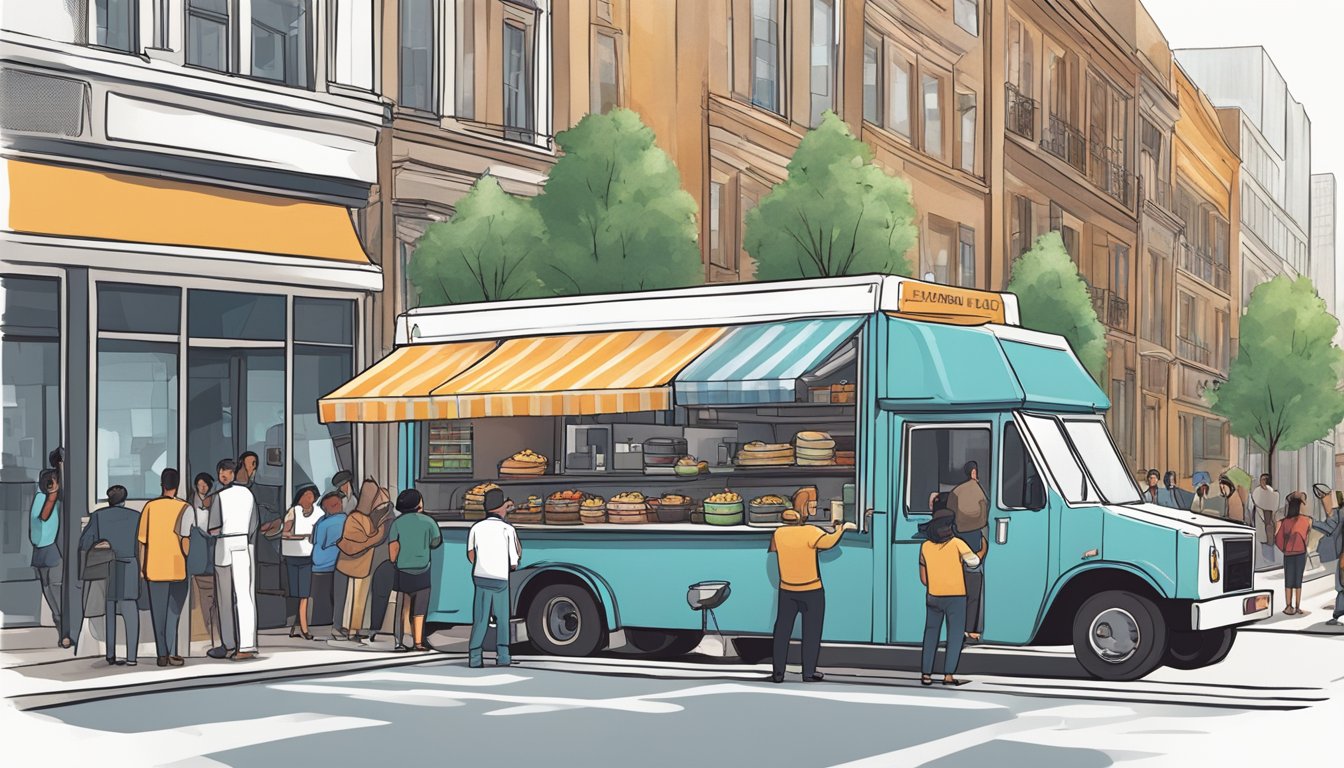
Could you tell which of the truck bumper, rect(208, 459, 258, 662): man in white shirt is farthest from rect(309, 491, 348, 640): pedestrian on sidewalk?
the truck bumper

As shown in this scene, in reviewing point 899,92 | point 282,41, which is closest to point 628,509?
point 282,41

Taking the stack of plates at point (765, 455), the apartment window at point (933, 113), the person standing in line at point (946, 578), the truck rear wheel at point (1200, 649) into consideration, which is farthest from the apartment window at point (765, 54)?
the person standing in line at point (946, 578)

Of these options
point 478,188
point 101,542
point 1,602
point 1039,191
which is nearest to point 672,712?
point 101,542

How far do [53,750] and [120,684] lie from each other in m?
3.50

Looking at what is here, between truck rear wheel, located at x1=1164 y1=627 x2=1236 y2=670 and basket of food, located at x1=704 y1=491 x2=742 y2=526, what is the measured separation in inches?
159

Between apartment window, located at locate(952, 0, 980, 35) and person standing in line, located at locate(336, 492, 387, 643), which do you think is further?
apartment window, located at locate(952, 0, 980, 35)

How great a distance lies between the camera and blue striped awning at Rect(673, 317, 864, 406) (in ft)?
52.0

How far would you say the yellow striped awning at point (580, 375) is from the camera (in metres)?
16.7

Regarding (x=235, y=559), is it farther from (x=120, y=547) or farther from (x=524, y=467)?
(x=524, y=467)

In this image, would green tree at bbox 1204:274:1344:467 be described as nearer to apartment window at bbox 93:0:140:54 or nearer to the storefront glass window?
the storefront glass window

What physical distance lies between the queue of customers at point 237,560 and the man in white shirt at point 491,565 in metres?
0.99

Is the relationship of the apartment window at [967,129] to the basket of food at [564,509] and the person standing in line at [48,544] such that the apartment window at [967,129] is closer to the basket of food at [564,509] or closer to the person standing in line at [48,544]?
the basket of food at [564,509]

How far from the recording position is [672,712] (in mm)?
13086

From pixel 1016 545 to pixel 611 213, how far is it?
7.63m
